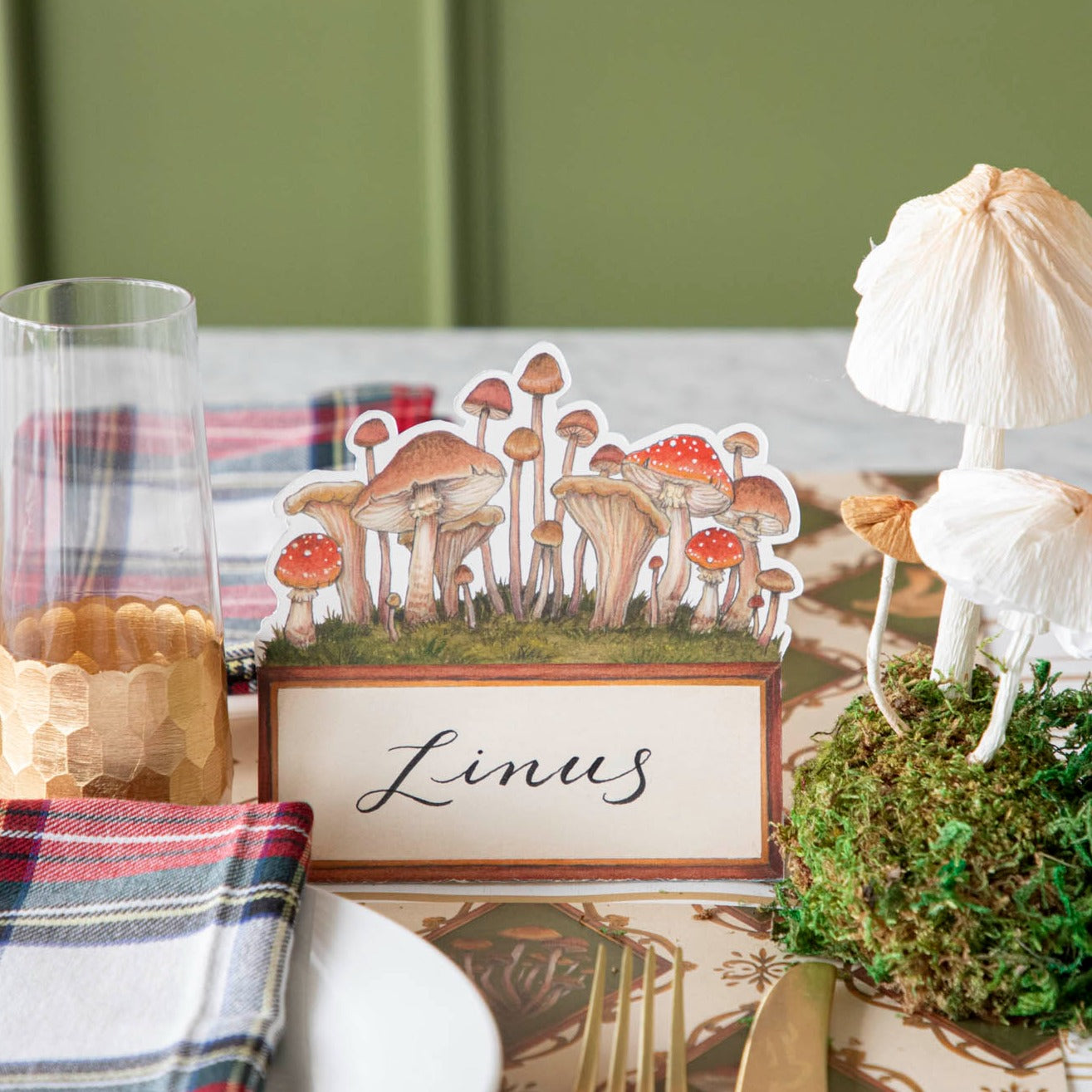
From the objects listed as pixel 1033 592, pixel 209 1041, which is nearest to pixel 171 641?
pixel 209 1041

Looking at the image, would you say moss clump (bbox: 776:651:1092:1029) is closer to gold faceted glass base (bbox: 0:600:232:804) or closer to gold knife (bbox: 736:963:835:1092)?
gold knife (bbox: 736:963:835:1092)

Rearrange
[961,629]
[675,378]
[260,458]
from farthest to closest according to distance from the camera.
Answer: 1. [675,378]
2. [260,458]
3. [961,629]

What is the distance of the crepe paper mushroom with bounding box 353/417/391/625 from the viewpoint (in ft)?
1.73

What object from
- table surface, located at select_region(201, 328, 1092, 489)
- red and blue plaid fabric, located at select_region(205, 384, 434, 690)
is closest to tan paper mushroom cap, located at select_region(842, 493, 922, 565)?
red and blue plaid fabric, located at select_region(205, 384, 434, 690)

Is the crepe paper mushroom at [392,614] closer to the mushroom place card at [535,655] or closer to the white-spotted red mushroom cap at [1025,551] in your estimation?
the mushroom place card at [535,655]

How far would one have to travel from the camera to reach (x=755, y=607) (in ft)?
1.76

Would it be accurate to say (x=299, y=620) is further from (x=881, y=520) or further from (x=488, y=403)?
(x=881, y=520)

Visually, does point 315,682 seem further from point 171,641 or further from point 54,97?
Answer: point 54,97

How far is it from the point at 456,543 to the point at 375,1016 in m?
0.21

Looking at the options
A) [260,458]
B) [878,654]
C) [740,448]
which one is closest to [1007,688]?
[878,654]

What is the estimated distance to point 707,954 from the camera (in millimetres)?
487

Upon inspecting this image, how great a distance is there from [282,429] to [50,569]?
589mm

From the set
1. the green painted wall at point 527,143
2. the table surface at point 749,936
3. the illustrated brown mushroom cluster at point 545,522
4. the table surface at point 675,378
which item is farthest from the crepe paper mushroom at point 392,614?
the green painted wall at point 527,143

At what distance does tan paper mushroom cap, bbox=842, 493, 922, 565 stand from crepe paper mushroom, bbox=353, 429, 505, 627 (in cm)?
17
